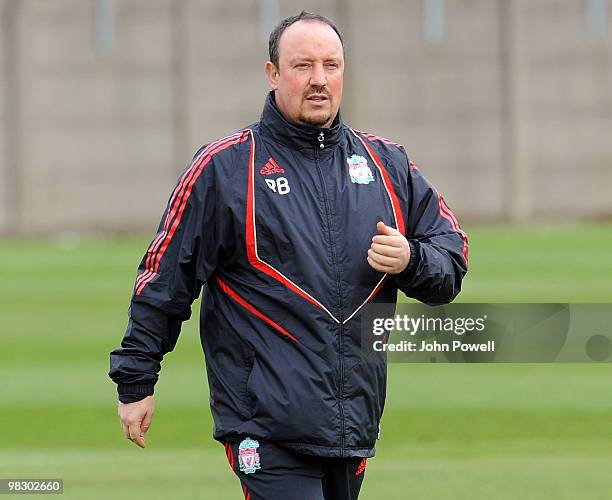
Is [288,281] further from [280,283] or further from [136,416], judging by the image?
[136,416]

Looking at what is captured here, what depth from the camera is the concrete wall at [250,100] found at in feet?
114

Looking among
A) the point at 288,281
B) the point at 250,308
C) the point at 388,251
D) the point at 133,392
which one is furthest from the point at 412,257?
the point at 133,392

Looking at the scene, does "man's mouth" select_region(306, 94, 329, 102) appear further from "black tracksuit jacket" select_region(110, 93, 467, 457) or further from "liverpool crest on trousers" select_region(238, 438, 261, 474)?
"liverpool crest on trousers" select_region(238, 438, 261, 474)

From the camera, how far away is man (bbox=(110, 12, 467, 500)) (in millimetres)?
3803

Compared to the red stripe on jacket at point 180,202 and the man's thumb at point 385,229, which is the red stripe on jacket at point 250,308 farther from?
the man's thumb at point 385,229

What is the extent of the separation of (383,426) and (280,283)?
5.05 metres

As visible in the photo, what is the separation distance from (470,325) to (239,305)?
3.90ft

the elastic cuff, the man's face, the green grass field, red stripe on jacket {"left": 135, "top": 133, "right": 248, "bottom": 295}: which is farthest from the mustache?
the green grass field

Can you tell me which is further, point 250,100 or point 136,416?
point 250,100

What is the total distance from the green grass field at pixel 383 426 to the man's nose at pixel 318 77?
Answer: 3.41m

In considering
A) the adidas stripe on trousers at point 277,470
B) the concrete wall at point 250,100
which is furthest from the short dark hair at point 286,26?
the concrete wall at point 250,100

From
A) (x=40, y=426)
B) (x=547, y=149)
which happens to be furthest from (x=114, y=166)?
(x=40, y=426)

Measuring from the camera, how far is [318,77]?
389 cm

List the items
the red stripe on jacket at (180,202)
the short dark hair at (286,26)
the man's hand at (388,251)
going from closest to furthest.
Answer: the man's hand at (388,251) < the red stripe on jacket at (180,202) < the short dark hair at (286,26)
